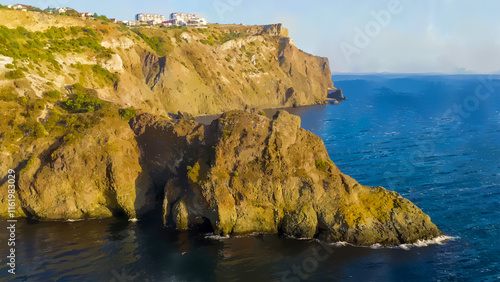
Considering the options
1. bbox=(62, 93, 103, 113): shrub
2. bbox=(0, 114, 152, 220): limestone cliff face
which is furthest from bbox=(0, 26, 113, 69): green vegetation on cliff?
bbox=(0, 114, 152, 220): limestone cliff face

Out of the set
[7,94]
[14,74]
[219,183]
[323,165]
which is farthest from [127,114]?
[323,165]

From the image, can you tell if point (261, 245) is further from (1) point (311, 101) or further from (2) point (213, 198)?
(1) point (311, 101)

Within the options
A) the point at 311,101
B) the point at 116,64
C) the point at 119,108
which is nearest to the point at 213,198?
the point at 119,108

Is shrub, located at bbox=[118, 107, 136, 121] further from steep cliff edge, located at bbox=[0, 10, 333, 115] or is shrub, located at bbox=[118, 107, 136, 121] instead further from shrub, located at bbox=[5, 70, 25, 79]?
shrub, located at bbox=[5, 70, 25, 79]

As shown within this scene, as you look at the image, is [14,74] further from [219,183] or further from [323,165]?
[323,165]

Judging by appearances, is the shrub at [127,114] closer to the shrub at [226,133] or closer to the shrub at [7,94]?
the shrub at [7,94]

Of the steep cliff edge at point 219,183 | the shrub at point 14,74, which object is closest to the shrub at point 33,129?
the steep cliff edge at point 219,183
